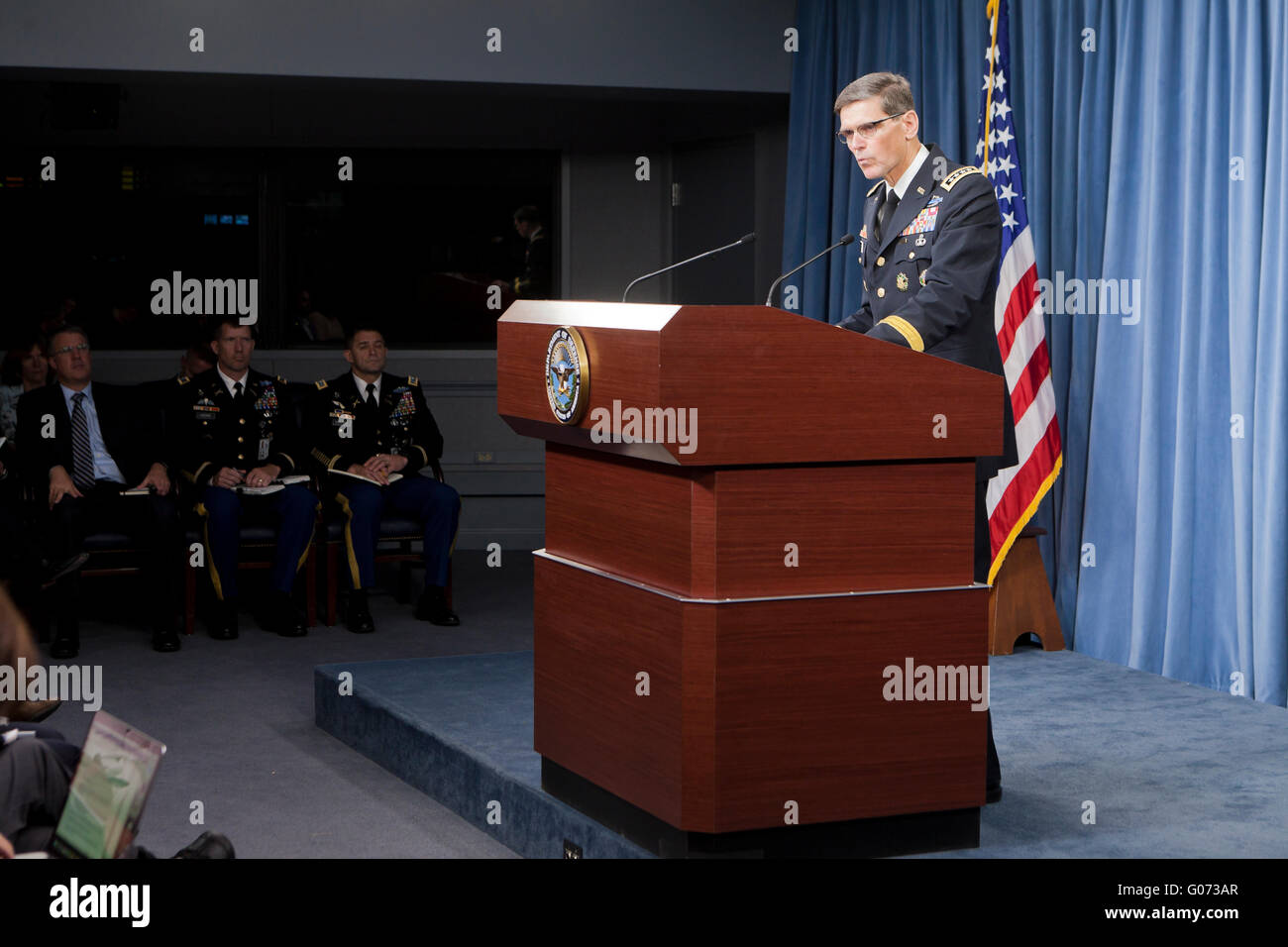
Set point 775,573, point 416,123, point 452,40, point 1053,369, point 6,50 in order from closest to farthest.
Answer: point 775,573, point 1053,369, point 6,50, point 452,40, point 416,123

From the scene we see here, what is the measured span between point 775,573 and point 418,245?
6.22 metres

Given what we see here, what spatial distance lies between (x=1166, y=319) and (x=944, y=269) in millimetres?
2095

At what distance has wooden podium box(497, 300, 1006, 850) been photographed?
250cm

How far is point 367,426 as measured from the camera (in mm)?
6250

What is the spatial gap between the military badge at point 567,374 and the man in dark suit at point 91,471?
324 cm

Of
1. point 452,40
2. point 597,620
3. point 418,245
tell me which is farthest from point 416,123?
point 597,620

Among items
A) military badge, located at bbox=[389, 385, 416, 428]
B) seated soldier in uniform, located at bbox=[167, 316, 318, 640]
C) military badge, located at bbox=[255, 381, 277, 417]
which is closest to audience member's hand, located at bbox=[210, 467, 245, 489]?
seated soldier in uniform, located at bbox=[167, 316, 318, 640]

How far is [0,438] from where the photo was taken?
20.6ft

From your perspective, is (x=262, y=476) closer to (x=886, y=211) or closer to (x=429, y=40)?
(x=429, y=40)

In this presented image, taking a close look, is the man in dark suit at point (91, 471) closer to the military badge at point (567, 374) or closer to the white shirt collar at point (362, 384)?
the white shirt collar at point (362, 384)

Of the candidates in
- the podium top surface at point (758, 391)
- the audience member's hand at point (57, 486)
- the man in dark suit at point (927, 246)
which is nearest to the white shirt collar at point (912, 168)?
the man in dark suit at point (927, 246)

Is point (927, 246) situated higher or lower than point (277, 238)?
lower

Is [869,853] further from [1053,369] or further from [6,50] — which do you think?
[6,50]

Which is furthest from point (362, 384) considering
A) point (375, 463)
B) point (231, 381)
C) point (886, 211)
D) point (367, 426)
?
point (886, 211)
